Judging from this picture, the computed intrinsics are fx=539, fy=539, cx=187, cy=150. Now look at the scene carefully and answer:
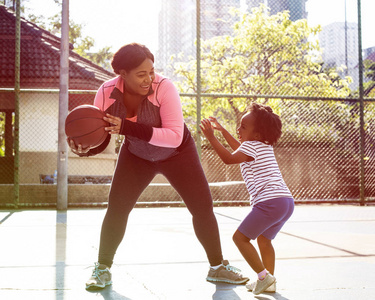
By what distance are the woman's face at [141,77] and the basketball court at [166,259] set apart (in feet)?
4.27

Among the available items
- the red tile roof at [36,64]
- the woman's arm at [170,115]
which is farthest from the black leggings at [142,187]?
the red tile roof at [36,64]

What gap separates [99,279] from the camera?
140 inches

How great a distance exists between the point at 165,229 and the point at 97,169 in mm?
6388

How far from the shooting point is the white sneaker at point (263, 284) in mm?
3342

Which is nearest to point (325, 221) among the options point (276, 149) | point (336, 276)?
point (336, 276)

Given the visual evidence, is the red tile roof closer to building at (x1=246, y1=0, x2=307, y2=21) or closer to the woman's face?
building at (x1=246, y1=0, x2=307, y2=21)

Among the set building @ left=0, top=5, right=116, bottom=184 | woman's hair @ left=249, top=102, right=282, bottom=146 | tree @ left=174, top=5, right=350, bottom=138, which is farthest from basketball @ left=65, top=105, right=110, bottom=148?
tree @ left=174, top=5, right=350, bottom=138

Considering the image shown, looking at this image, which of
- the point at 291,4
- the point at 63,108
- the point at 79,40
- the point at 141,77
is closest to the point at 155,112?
the point at 141,77

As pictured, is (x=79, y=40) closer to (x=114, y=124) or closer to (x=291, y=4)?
(x=291, y=4)

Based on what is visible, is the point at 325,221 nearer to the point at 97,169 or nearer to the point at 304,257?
the point at 304,257

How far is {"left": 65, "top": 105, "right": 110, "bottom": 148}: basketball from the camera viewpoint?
323 cm

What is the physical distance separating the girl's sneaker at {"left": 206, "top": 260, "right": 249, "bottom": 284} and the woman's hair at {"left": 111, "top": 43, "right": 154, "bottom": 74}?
4.97 ft

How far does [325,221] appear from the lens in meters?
7.54

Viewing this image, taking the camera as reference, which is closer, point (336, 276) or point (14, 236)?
point (336, 276)
